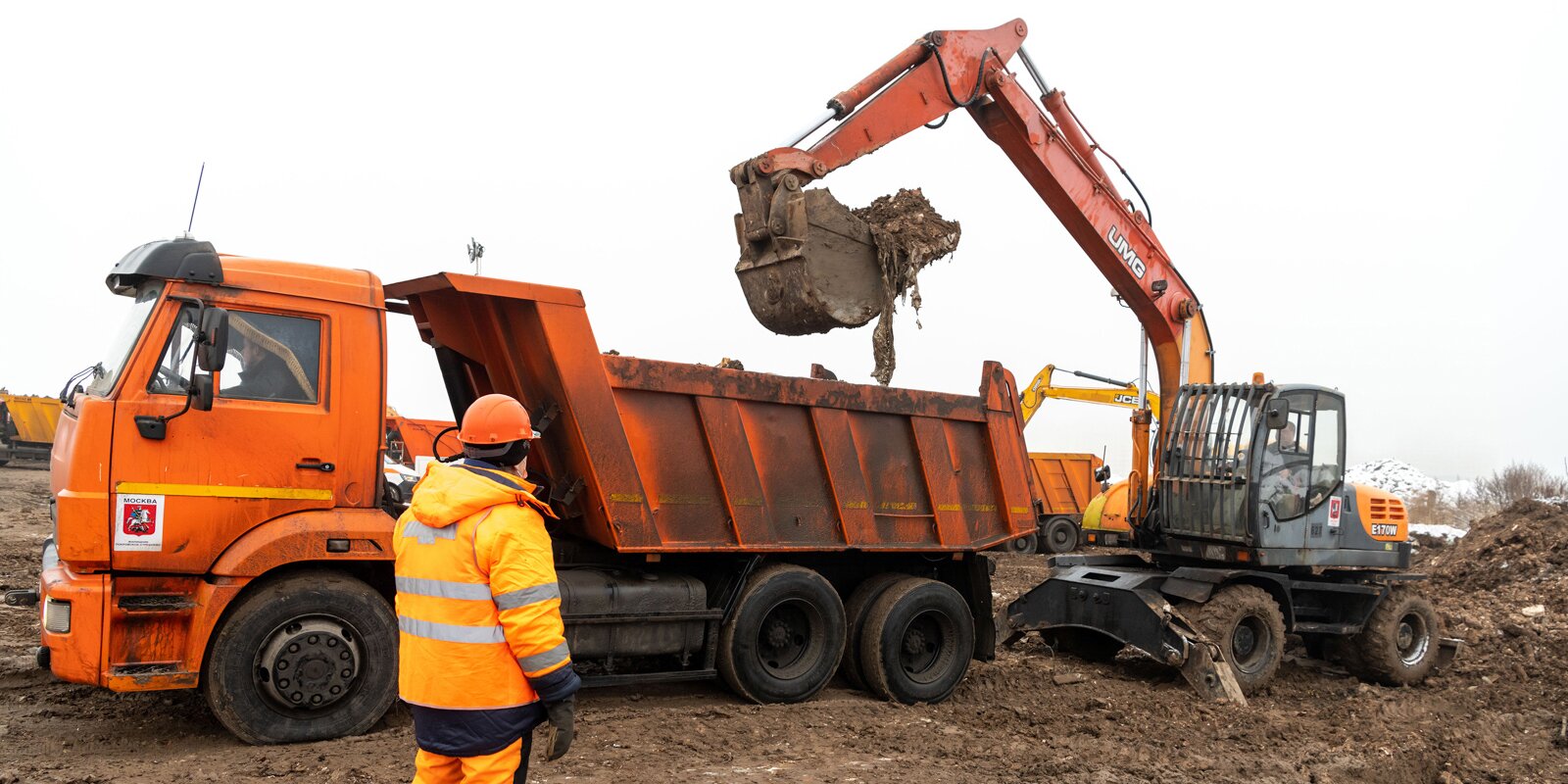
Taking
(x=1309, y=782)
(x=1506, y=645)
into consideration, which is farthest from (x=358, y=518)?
(x=1506, y=645)

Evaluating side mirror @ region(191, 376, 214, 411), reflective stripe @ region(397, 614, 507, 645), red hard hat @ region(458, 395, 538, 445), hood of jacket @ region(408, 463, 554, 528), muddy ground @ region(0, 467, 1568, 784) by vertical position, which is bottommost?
muddy ground @ region(0, 467, 1568, 784)

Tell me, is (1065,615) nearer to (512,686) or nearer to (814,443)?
(814,443)

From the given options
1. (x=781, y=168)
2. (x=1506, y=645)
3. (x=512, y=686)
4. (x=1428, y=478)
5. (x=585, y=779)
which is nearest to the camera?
(x=512, y=686)

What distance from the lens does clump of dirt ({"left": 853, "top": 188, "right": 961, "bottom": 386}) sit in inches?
313

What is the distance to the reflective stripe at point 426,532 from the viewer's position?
136 inches

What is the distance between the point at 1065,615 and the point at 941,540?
2322 millimetres

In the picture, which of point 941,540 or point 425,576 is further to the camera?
point 941,540

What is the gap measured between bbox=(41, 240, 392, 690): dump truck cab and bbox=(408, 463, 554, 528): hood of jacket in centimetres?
243

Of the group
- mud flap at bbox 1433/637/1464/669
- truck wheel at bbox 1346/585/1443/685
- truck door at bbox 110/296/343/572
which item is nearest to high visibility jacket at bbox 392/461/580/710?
truck door at bbox 110/296/343/572

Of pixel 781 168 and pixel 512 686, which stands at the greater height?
pixel 781 168

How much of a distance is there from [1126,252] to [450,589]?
8.41 m

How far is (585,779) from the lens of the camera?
538 centimetres

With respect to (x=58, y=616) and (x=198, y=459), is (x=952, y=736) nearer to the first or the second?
(x=198, y=459)

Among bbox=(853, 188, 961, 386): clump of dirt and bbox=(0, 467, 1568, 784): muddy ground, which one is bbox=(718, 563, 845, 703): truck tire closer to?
bbox=(0, 467, 1568, 784): muddy ground
